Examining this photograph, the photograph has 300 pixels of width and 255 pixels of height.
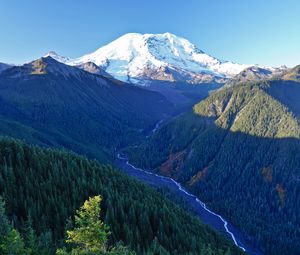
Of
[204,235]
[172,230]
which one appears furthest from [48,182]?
[204,235]

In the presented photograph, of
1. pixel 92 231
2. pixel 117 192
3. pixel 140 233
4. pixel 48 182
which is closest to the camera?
pixel 92 231

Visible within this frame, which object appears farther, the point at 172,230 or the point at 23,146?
the point at 23,146

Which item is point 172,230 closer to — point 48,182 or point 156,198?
point 156,198

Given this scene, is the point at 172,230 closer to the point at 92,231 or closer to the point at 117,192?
the point at 117,192

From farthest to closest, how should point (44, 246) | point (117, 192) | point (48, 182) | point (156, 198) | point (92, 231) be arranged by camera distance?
point (156, 198)
point (117, 192)
point (48, 182)
point (44, 246)
point (92, 231)

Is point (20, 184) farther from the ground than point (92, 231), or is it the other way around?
point (92, 231)

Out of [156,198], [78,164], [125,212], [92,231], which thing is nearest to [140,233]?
[125,212]

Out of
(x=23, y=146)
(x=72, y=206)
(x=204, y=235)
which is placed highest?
(x=23, y=146)
